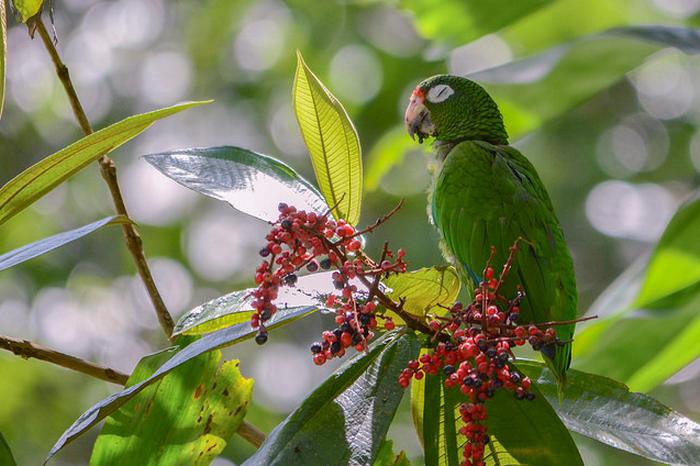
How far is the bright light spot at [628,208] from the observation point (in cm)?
536

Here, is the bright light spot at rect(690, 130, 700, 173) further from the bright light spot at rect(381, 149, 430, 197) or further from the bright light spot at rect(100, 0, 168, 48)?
the bright light spot at rect(100, 0, 168, 48)

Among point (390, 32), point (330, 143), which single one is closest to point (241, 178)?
point (330, 143)

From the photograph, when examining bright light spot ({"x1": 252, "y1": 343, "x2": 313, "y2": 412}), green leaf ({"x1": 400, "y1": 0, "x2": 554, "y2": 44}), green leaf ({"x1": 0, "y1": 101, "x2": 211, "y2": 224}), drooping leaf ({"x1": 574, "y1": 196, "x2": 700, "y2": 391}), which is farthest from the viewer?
bright light spot ({"x1": 252, "y1": 343, "x2": 313, "y2": 412})

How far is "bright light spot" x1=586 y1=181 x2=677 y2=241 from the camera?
5.36 meters

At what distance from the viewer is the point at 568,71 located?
6.47 ft

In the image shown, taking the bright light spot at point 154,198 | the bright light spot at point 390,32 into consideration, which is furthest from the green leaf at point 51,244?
the bright light spot at point 390,32

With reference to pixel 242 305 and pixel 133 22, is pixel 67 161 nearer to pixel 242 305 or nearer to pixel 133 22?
pixel 242 305

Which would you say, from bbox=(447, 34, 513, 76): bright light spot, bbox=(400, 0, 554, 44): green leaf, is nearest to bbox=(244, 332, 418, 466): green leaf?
bbox=(400, 0, 554, 44): green leaf

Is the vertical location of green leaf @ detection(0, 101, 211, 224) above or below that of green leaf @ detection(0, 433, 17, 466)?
above

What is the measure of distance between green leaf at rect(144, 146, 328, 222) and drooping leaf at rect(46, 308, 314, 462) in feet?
0.41

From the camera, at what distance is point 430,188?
1.86 m

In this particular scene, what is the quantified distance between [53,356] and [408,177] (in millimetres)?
4243

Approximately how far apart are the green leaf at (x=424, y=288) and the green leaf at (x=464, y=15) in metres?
1.26

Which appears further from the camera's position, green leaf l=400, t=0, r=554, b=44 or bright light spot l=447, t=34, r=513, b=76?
bright light spot l=447, t=34, r=513, b=76
